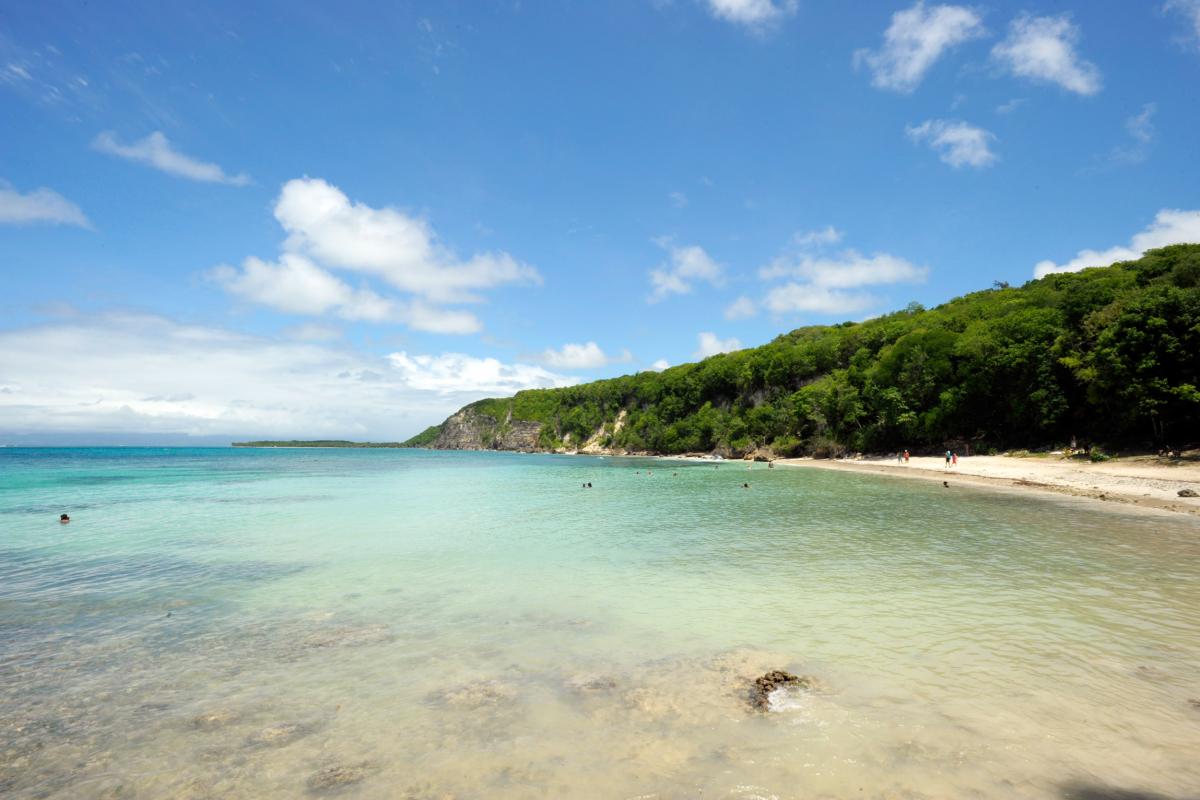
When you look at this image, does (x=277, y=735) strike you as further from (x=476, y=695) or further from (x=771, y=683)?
(x=771, y=683)

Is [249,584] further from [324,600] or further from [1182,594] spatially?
[1182,594]

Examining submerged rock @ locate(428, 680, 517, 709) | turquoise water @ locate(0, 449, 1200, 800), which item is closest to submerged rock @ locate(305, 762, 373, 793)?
turquoise water @ locate(0, 449, 1200, 800)

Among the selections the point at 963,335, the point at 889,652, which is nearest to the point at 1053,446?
the point at 963,335

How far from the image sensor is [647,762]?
5.31 metres

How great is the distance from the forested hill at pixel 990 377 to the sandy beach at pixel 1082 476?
4.50m

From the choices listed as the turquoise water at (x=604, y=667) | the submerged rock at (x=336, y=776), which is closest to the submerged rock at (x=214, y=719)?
the turquoise water at (x=604, y=667)

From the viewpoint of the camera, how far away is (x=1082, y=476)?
33781 mm

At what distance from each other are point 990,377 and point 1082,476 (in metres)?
23.1

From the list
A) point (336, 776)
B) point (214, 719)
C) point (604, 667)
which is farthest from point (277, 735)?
point (604, 667)

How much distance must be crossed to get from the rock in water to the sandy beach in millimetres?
24800

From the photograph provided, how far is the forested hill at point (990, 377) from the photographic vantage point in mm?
37031

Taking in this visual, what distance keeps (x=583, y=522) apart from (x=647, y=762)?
17760mm

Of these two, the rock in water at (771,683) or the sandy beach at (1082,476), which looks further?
the sandy beach at (1082,476)

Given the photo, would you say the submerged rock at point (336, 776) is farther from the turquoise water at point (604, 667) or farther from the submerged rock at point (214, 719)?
the submerged rock at point (214, 719)
